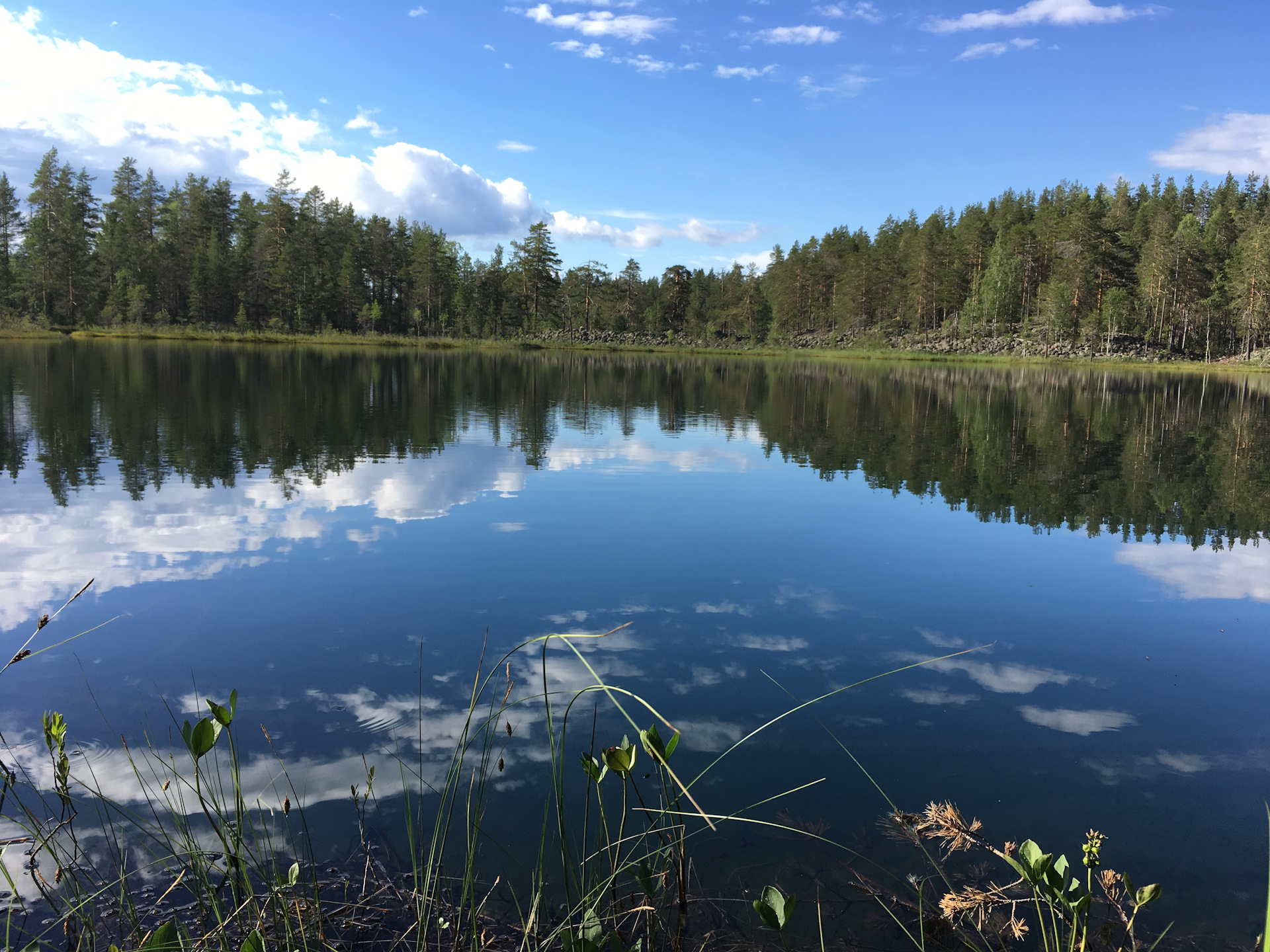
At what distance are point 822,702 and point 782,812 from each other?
4.47 ft

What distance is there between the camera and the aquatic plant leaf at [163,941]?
6.75 ft

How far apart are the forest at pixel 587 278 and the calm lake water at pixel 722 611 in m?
65.4

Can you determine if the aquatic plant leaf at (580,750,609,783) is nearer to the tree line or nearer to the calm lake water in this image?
the calm lake water

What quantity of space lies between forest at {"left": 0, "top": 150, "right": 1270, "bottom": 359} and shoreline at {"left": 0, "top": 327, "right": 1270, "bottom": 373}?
2804mm

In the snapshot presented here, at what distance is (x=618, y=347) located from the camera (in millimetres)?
89938

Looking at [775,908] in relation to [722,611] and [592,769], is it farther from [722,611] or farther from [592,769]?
[722,611]

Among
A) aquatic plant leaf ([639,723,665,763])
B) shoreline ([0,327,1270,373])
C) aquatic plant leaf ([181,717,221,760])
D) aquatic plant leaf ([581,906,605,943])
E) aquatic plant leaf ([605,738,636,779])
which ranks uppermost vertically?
shoreline ([0,327,1270,373])

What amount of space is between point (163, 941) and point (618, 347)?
89.3 meters

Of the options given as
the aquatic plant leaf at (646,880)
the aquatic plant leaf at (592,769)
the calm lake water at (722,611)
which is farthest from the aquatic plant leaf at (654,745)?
the calm lake water at (722,611)

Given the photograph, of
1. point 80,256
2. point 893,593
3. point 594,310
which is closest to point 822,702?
point 893,593

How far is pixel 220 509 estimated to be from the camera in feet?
32.4

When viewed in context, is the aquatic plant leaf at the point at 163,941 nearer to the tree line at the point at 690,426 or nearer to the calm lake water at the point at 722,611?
the calm lake water at the point at 722,611

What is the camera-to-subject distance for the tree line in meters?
12.3

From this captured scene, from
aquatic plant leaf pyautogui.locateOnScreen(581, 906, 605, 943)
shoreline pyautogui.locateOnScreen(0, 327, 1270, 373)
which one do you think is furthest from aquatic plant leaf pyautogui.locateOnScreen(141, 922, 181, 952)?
shoreline pyautogui.locateOnScreen(0, 327, 1270, 373)
